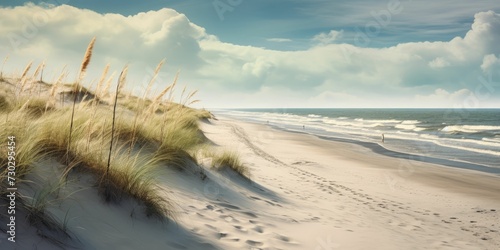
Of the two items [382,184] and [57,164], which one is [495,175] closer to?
[382,184]

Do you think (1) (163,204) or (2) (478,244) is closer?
(1) (163,204)

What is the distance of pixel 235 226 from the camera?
4562mm

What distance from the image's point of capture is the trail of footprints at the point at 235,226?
410 centimetres

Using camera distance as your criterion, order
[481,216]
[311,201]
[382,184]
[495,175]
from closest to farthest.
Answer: [311,201], [481,216], [382,184], [495,175]

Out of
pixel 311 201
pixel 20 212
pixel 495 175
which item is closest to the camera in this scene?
pixel 20 212

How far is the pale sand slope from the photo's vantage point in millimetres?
4547

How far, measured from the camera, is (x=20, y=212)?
2.62m

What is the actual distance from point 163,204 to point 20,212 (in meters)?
1.72

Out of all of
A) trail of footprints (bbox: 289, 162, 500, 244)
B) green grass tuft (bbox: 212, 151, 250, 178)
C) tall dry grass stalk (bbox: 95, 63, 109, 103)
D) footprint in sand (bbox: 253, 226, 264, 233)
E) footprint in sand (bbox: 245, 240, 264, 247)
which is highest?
tall dry grass stalk (bbox: 95, 63, 109, 103)

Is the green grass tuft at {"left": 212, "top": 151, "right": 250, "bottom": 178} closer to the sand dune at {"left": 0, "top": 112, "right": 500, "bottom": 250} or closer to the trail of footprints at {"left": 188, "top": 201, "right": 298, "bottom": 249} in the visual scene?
the sand dune at {"left": 0, "top": 112, "right": 500, "bottom": 250}

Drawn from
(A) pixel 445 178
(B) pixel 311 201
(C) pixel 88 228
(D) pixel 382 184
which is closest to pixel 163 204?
(C) pixel 88 228

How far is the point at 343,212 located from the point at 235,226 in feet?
10.2

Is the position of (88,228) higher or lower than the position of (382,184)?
higher

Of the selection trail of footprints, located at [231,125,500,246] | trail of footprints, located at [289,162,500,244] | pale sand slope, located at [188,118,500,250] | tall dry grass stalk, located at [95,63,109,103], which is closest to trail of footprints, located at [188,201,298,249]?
pale sand slope, located at [188,118,500,250]
